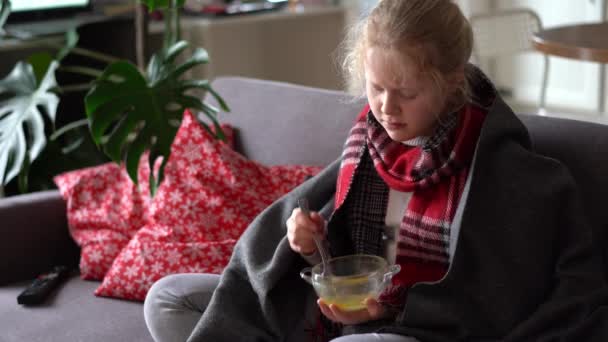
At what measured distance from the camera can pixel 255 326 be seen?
65.2 inches

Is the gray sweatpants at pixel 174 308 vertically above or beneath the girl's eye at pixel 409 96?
beneath

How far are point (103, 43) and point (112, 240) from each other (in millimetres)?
1364

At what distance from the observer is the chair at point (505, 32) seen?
11.4 ft

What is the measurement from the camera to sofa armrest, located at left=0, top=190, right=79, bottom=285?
212 centimetres

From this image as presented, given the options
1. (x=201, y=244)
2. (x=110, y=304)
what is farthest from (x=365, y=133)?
(x=110, y=304)

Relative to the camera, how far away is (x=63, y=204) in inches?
86.6

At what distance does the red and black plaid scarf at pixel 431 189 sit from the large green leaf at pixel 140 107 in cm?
70

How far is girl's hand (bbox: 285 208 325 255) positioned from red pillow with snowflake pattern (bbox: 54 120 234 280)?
64 cm

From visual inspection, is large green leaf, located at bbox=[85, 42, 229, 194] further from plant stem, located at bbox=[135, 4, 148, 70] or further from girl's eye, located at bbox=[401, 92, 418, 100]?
girl's eye, located at bbox=[401, 92, 418, 100]

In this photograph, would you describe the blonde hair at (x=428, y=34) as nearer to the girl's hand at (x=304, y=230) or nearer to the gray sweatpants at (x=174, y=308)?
the girl's hand at (x=304, y=230)

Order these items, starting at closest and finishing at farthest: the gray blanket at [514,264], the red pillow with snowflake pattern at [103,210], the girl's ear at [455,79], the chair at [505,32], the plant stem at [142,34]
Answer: the gray blanket at [514,264] → the girl's ear at [455,79] → the red pillow with snowflake pattern at [103,210] → the plant stem at [142,34] → the chair at [505,32]

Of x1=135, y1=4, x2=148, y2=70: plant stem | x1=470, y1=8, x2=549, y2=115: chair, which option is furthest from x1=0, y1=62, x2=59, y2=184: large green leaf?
x1=470, y1=8, x2=549, y2=115: chair

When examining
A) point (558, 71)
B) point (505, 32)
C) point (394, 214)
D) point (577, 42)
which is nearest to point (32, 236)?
point (394, 214)

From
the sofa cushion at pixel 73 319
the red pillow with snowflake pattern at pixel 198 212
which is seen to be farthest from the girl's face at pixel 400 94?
the sofa cushion at pixel 73 319
